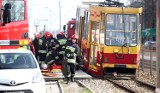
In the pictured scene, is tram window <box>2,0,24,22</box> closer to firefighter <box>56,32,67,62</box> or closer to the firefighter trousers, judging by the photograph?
firefighter <box>56,32,67,62</box>

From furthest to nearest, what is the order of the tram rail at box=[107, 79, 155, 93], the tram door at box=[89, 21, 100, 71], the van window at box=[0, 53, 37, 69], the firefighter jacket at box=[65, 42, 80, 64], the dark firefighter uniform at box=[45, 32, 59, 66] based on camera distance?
the tram door at box=[89, 21, 100, 71]
the dark firefighter uniform at box=[45, 32, 59, 66]
the firefighter jacket at box=[65, 42, 80, 64]
the tram rail at box=[107, 79, 155, 93]
the van window at box=[0, 53, 37, 69]

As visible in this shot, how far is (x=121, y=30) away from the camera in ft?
66.8

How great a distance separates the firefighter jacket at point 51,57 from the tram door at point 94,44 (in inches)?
86.0

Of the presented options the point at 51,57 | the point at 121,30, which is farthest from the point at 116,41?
the point at 51,57

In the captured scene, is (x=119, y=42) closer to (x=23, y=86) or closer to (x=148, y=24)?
(x=23, y=86)

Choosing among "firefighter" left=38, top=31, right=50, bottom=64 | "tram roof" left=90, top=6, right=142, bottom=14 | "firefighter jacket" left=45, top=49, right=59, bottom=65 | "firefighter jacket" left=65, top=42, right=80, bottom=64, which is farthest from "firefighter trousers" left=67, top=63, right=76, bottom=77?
"tram roof" left=90, top=6, right=142, bottom=14

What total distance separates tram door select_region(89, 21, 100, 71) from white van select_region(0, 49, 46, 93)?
8.76 metres

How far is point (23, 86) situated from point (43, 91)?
0.55m

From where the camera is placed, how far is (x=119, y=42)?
66.3ft

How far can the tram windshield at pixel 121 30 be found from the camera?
20250mm

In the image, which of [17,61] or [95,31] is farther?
[95,31]

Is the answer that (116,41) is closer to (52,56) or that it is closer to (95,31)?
(95,31)

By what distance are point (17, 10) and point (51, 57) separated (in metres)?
3.45

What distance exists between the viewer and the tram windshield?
797 inches
